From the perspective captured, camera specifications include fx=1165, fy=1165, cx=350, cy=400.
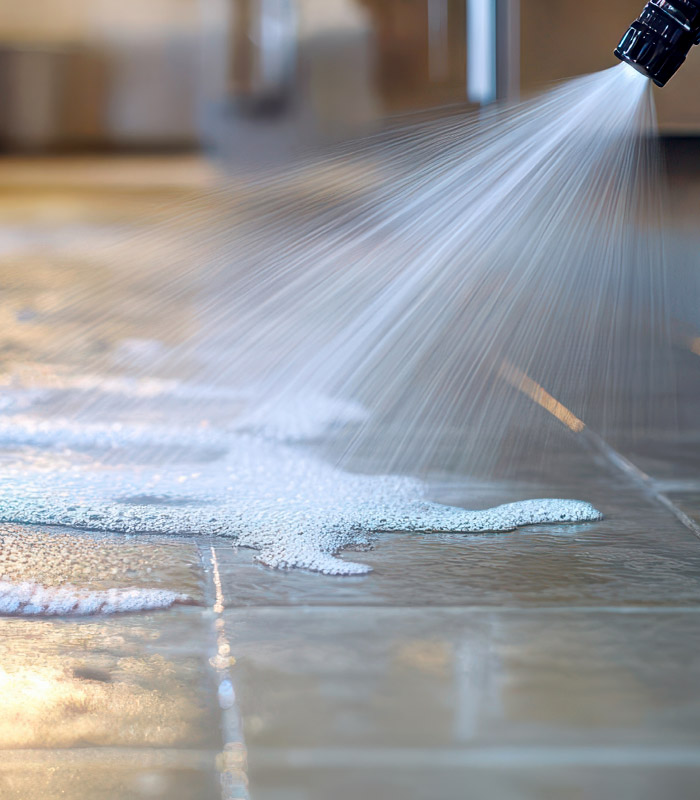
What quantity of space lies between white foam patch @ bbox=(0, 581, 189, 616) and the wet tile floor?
17 mm

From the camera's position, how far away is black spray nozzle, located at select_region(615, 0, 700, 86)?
100 cm

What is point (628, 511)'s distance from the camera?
1081mm

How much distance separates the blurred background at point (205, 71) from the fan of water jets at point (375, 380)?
2.98 metres

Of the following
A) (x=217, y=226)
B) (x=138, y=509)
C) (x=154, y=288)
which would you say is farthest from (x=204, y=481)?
(x=217, y=226)

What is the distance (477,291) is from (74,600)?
189cm

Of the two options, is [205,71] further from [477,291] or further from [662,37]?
[662,37]

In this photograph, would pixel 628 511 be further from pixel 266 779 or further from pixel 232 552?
pixel 266 779

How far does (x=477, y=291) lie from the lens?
2.62 meters

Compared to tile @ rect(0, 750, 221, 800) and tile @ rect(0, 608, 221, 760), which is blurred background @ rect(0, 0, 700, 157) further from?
tile @ rect(0, 750, 221, 800)

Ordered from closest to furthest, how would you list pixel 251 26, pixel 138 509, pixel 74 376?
pixel 138 509, pixel 74 376, pixel 251 26

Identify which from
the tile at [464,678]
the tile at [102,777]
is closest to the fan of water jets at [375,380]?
the tile at [464,678]

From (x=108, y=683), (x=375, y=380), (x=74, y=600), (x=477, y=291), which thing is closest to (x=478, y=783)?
(x=108, y=683)

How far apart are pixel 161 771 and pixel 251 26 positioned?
6829 millimetres

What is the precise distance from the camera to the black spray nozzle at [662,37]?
1.00 m
